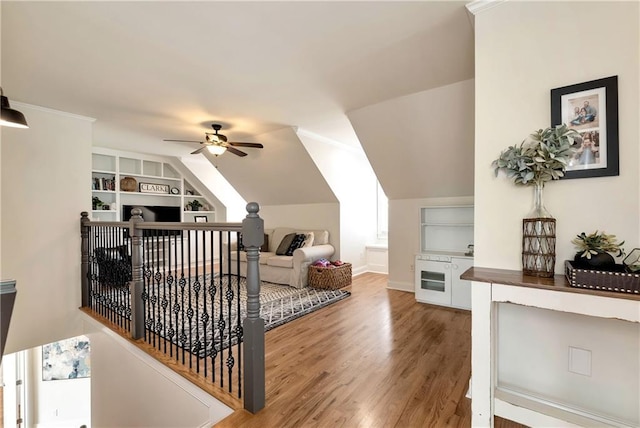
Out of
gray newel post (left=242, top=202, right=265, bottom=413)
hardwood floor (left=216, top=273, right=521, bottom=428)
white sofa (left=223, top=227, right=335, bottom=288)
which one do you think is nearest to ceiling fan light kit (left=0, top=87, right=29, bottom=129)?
gray newel post (left=242, top=202, right=265, bottom=413)

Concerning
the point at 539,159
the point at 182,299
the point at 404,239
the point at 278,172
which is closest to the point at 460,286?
the point at 404,239

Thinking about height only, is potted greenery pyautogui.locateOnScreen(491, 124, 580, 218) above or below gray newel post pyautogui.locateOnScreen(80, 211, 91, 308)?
above

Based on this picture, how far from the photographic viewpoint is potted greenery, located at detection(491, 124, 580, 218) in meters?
1.46

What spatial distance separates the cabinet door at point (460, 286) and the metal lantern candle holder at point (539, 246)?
2.11 metres

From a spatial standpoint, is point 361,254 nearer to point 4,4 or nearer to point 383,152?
point 383,152

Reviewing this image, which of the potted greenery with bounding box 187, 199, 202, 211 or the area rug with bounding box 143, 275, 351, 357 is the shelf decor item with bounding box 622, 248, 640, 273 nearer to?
the area rug with bounding box 143, 275, 351, 357

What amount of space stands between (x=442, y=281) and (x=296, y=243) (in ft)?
8.21

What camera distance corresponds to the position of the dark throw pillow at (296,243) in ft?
16.5

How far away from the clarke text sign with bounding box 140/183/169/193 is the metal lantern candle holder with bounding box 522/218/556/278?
658 centimetres

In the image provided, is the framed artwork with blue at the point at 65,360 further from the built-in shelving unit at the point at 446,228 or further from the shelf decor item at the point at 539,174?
the shelf decor item at the point at 539,174

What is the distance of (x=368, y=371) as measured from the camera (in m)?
2.15

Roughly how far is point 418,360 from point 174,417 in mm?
2026

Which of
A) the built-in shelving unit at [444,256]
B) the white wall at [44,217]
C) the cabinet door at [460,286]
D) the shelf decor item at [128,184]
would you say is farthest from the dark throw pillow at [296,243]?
the shelf decor item at [128,184]

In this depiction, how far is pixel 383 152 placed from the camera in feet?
12.8
